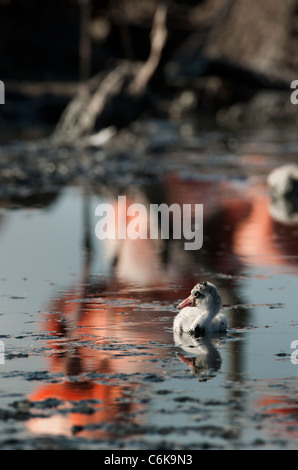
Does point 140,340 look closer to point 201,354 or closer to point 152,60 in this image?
point 201,354

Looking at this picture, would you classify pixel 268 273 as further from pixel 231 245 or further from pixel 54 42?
pixel 54 42

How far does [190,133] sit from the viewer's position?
121 ft

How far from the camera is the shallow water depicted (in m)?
7.73

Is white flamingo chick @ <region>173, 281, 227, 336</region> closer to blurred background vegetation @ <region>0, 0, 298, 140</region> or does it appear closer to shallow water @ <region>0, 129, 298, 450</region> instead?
shallow water @ <region>0, 129, 298, 450</region>

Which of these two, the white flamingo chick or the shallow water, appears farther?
the white flamingo chick

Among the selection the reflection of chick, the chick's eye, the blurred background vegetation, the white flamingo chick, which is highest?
the blurred background vegetation

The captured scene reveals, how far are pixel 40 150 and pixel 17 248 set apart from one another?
14.0 metres

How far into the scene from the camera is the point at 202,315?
10.3 m

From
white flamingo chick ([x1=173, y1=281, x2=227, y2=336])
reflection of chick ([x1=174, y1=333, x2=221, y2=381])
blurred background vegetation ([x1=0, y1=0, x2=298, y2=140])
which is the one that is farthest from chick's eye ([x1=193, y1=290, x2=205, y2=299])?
blurred background vegetation ([x1=0, y1=0, x2=298, y2=140])

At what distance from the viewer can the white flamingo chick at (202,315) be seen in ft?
33.3

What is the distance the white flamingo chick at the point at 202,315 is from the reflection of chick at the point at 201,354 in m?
0.07

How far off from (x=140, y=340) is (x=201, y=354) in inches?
25.7

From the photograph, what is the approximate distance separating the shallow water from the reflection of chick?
0.05ft

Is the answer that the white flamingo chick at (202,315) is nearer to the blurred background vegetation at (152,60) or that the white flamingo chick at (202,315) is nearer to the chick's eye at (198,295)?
the chick's eye at (198,295)
